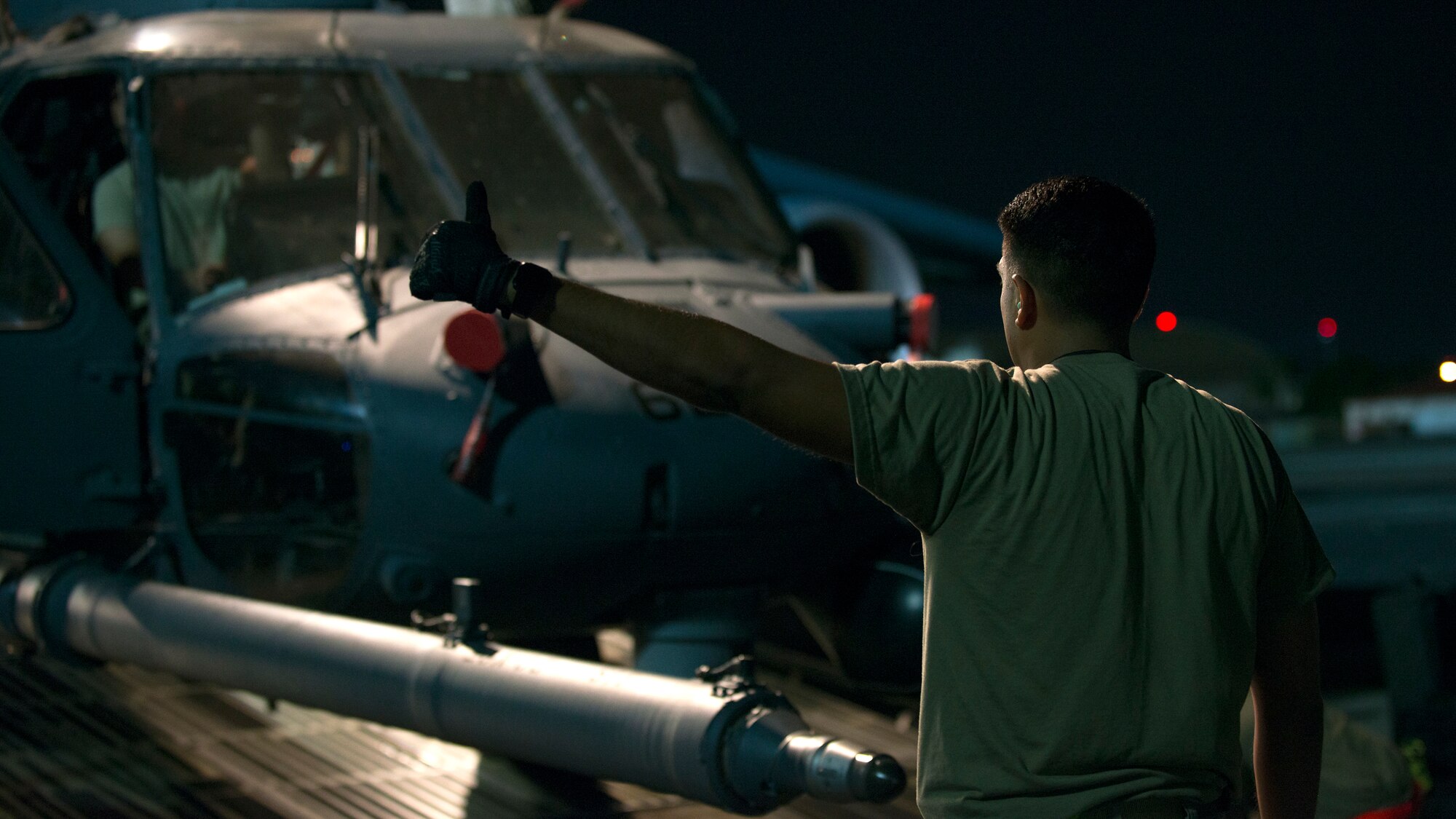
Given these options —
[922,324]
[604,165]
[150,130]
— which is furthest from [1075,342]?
[150,130]

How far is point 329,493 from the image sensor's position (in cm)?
454

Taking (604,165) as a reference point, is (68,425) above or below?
below

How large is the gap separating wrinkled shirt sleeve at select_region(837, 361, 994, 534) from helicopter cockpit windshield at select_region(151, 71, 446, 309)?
11.1 feet

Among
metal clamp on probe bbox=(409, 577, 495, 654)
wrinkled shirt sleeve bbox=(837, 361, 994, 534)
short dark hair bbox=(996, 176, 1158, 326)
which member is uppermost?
short dark hair bbox=(996, 176, 1158, 326)

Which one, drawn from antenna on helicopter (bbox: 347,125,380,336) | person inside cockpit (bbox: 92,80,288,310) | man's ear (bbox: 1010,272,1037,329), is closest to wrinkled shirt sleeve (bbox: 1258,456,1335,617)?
man's ear (bbox: 1010,272,1037,329)

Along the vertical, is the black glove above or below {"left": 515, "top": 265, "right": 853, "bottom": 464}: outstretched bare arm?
above

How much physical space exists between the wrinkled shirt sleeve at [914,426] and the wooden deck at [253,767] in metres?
2.74

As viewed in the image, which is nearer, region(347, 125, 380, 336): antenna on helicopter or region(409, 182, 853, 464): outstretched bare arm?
region(409, 182, 853, 464): outstretched bare arm

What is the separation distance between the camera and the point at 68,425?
16.7 feet

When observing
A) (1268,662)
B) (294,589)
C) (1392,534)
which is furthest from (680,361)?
(1392,534)

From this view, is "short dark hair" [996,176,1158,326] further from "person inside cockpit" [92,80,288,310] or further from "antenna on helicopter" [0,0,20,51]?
"antenna on helicopter" [0,0,20,51]

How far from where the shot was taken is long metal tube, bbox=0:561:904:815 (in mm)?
3254

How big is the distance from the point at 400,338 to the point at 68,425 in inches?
57.4

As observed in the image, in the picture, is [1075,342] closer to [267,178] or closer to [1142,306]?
[1142,306]
